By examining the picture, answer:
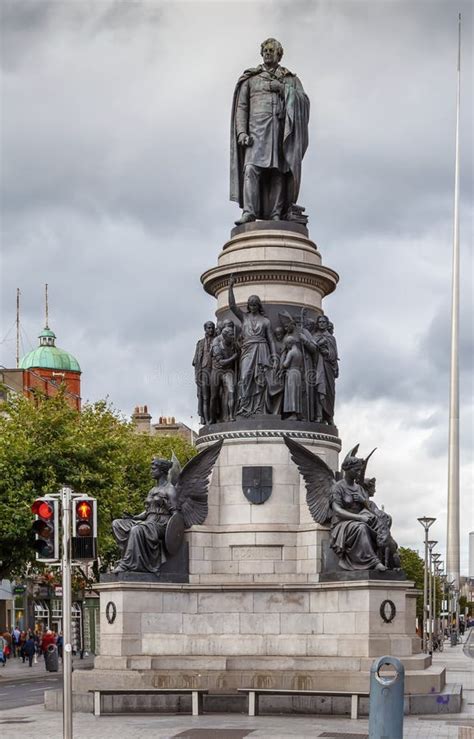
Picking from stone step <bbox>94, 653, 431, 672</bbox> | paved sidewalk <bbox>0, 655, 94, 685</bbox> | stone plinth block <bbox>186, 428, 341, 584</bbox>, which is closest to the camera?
stone step <bbox>94, 653, 431, 672</bbox>

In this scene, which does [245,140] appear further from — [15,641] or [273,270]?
[15,641]

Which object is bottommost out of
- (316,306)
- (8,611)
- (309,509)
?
(8,611)

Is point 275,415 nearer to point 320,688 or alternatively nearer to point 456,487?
point 320,688

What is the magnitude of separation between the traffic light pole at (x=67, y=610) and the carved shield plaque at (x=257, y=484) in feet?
33.1

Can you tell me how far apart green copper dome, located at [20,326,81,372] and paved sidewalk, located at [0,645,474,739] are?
110 m

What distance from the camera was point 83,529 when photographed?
784 inches

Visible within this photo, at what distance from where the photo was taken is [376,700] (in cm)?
1736

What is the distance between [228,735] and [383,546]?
22.1ft

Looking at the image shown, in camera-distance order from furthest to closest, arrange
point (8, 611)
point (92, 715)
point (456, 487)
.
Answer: point (456, 487) → point (8, 611) → point (92, 715)

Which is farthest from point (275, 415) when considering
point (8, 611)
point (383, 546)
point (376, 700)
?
point (8, 611)

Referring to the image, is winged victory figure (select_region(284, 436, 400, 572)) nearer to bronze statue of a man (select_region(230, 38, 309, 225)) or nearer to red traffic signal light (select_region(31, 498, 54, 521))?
bronze statue of a man (select_region(230, 38, 309, 225))

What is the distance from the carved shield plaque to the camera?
96.8 feet

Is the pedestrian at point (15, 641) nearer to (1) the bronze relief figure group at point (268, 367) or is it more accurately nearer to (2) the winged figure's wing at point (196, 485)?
(1) the bronze relief figure group at point (268, 367)

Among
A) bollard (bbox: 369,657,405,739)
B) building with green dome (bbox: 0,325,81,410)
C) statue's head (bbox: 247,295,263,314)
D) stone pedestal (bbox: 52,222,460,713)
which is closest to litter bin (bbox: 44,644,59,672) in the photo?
stone pedestal (bbox: 52,222,460,713)
